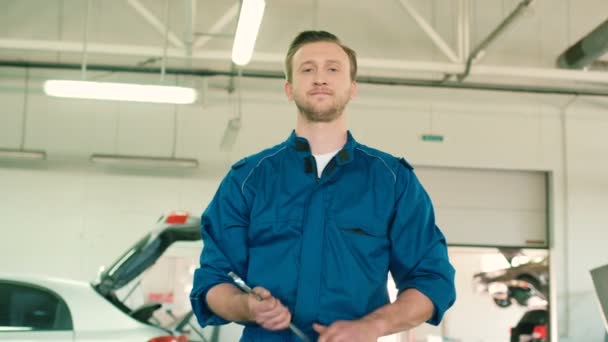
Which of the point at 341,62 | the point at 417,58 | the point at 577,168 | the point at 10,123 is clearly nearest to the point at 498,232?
the point at 577,168

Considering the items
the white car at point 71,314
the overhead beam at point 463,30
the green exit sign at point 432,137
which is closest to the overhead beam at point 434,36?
the overhead beam at point 463,30

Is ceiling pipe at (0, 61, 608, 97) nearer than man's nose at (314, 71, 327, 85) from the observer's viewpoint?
No

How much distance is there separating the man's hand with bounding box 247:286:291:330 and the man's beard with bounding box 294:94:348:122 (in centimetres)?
39

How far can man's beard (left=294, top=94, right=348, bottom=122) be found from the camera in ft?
4.88

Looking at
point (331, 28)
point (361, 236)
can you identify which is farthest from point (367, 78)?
point (361, 236)

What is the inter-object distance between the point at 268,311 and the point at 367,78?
9.34m

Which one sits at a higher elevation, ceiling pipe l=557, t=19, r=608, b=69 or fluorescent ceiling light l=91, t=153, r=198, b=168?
ceiling pipe l=557, t=19, r=608, b=69

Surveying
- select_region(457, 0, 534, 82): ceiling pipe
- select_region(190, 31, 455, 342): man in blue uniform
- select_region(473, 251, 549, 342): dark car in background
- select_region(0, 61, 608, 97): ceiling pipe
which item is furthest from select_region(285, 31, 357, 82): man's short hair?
select_region(0, 61, 608, 97): ceiling pipe

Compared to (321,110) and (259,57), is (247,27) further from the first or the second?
(321,110)

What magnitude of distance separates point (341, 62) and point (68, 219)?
924cm

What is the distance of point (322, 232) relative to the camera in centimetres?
141

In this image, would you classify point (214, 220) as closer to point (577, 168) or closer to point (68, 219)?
point (68, 219)

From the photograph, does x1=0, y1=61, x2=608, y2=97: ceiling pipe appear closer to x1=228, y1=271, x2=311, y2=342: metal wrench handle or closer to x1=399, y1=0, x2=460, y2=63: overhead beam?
x1=399, y1=0, x2=460, y2=63: overhead beam

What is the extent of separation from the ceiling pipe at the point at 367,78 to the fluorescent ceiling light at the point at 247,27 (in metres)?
3.84
